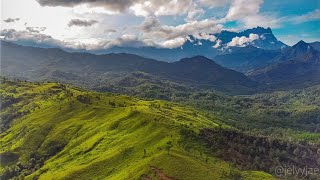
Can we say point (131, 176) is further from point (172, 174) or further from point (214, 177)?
point (214, 177)

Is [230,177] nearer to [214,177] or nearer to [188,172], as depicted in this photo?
[214,177]

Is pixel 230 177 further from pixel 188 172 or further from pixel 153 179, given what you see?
pixel 153 179

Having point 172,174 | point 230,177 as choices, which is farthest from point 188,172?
point 230,177

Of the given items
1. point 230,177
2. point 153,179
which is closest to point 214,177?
point 230,177

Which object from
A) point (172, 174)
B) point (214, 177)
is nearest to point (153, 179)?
point (172, 174)

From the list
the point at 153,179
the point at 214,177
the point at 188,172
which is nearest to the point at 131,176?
the point at 153,179

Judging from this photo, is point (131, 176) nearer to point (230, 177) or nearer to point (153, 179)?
point (153, 179)
